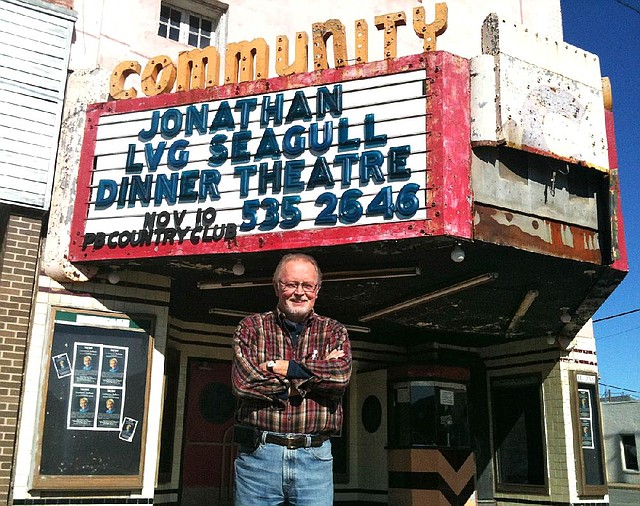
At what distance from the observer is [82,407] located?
8.98 meters

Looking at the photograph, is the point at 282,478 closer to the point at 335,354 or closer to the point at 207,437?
the point at 335,354

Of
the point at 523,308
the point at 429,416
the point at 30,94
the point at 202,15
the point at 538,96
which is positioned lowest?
the point at 429,416

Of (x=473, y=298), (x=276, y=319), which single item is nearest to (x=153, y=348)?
A: (x=473, y=298)

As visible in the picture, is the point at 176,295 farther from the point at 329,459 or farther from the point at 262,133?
the point at 329,459

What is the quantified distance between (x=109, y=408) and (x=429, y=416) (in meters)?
6.64

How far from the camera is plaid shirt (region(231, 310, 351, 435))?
3.57 meters

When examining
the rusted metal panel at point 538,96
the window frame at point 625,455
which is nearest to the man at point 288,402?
the rusted metal panel at point 538,96

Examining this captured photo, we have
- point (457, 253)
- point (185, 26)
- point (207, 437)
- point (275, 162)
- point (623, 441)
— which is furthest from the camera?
point (623, 441)

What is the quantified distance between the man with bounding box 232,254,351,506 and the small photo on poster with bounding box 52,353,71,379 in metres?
5.96

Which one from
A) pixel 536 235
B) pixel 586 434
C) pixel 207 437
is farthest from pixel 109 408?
pixel 586 434

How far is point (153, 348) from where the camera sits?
9.66 metres

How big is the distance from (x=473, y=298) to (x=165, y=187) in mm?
4844

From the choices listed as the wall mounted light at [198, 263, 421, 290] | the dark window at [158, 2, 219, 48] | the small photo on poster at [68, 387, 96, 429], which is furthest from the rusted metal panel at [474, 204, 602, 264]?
the dark window at [158, 2, 219, 48]

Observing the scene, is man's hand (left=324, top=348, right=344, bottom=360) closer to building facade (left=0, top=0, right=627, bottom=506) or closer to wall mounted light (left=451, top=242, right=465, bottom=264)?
building facade (left=0, top=0, right=627, bottom=506)
